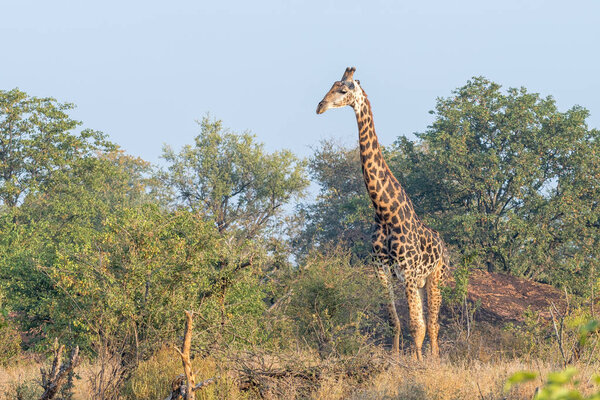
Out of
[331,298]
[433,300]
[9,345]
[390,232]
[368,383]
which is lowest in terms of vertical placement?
[368,383]

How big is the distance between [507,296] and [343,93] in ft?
39.8

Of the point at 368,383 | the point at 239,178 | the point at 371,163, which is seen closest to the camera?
the point at 368,383

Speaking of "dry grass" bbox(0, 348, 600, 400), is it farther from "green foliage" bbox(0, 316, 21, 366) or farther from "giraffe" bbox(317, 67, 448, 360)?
"green foliage" bbox(0, 316, 21, 366)

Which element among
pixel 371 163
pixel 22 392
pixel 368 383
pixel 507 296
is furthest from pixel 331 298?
pixel 507 296

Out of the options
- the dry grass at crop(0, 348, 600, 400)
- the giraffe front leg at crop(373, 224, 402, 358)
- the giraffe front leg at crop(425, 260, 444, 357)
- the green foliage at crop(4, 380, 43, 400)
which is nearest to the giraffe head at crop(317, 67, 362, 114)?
the giraffe front leg at crop(373, 224, 402, 358)

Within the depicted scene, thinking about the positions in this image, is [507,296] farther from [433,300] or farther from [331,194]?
[331,194]

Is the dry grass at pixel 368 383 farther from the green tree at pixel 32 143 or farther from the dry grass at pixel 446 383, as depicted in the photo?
the green tree at pixel 32 143

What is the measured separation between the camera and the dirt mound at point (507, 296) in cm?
2148

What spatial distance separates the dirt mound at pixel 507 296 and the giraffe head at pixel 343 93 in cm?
976

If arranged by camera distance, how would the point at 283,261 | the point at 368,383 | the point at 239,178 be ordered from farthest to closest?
the point at 239,178
the point at 283,261
the point at 368,383

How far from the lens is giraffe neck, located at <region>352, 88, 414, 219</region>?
14.5m

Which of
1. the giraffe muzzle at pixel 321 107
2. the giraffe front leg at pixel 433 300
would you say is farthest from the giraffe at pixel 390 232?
the giraffe muzzle at pixel 321 107

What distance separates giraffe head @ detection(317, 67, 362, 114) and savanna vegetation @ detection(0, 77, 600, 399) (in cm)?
358

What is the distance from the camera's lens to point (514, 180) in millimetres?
25953
